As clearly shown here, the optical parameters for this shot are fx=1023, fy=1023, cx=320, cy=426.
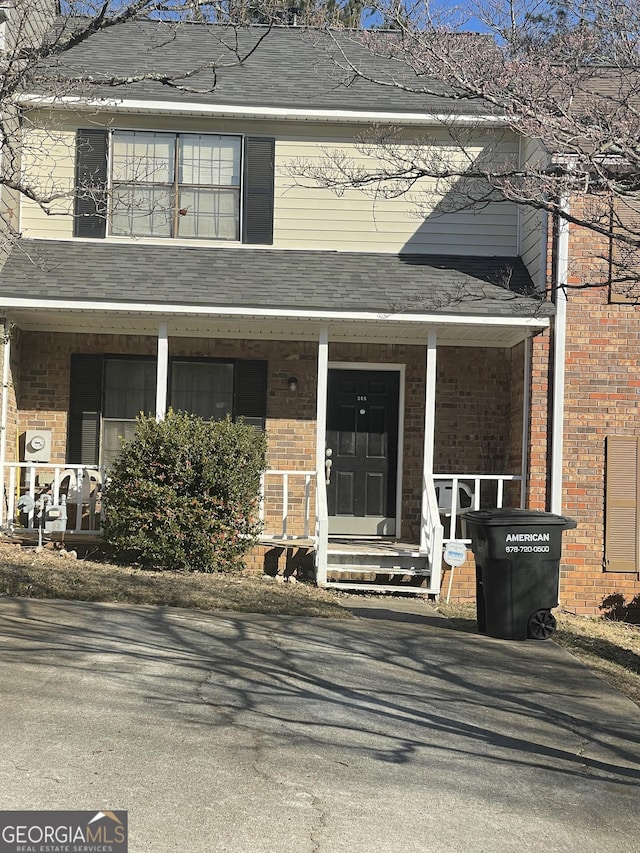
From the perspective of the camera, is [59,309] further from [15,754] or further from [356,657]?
[15,754]

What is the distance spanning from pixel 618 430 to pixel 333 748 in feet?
22.7

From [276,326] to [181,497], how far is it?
8.34 feet

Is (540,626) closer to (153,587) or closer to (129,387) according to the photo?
(153,587)

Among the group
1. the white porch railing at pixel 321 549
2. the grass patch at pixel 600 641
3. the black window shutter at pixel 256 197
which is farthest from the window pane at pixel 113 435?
the grass patch at pixel 600 641

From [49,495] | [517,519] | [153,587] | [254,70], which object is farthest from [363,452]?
[254,70]

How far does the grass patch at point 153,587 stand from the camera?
889 cm

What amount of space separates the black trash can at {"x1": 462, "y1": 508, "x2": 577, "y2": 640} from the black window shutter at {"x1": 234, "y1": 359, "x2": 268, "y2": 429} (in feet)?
14.9

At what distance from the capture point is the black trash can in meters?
8.58

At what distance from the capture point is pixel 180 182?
496 inches

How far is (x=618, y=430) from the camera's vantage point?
37.1ft

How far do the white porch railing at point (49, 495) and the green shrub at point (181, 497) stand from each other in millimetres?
839

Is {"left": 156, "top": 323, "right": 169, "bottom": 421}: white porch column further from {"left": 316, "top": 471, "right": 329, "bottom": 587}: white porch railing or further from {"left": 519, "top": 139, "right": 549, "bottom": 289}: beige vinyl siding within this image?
{"left": 519, "top": 139, "right": 549, "bottom": 289}: beige vinyl siding

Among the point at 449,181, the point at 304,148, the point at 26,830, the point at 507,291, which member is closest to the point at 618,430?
the point at 507,291

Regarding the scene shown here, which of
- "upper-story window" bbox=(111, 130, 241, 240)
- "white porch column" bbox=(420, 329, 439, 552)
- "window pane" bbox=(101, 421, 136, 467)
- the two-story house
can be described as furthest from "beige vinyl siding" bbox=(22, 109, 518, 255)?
"window pane" bbox=(101, 421, 136, 467)
